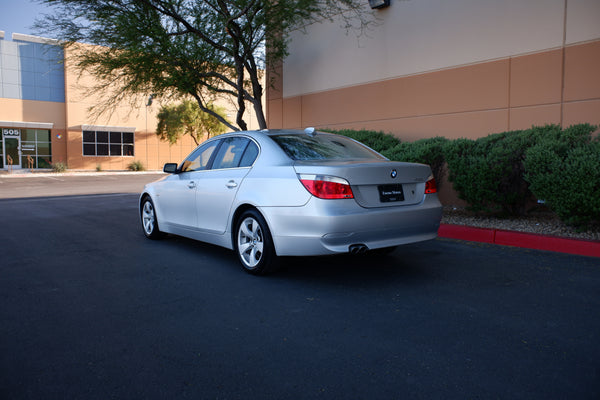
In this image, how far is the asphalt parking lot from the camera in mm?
2791

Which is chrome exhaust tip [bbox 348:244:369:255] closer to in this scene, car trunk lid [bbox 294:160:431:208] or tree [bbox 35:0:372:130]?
car trunk lid [bbox 294:160:431:208]

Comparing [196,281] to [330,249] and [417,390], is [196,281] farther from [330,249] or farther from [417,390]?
[417,390]

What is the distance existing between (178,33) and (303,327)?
10.7 metres

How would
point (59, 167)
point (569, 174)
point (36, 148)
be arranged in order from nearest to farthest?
point (569, 174), point (59, 167), point (36, 148)

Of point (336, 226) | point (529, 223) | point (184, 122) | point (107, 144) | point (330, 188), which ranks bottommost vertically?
point (529, 223)

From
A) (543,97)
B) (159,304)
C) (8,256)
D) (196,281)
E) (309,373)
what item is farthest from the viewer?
(543,97)

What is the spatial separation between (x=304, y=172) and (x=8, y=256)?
170 inches

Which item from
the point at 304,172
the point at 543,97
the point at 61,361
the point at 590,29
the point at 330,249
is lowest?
the point at 61,361

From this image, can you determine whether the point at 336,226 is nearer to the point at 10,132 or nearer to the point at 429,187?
the point at 429,187

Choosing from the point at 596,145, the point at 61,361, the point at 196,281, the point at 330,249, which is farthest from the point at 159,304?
the point at 596,145

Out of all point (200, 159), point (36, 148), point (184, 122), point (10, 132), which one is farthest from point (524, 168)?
point (10, 132)

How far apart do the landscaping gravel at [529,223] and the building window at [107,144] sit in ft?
112

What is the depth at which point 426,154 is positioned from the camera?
8602 millimetres

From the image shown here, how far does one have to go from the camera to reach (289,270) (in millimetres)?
5484
